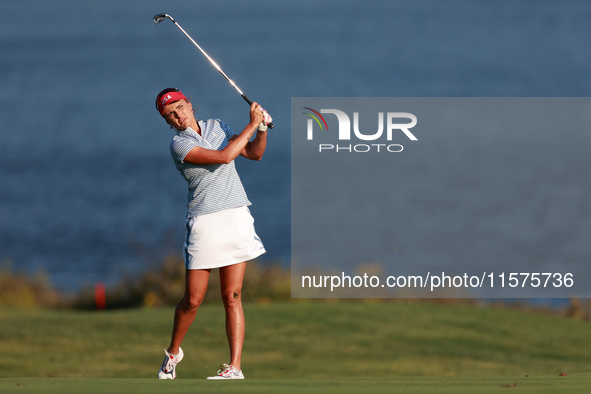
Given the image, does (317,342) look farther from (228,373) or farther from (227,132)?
(227,132)

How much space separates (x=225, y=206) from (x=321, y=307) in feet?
14.8

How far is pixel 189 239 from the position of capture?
3914 mm

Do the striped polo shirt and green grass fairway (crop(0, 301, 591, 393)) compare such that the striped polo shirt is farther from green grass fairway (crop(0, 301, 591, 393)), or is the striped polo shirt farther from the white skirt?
green grass fairway (crop(0, 301, 591, 393))

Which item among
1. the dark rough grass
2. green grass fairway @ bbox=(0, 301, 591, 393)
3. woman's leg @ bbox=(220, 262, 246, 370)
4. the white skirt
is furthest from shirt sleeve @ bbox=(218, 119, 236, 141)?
the dark rough grass

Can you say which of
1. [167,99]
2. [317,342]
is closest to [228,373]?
[167,99]

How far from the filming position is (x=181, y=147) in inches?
148

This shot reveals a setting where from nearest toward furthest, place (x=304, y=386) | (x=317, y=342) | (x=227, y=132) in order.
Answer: (x=304, y=386) → (x=227, y=132) → (x=317, y=342)

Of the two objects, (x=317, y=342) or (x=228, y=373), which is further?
(x=317, y=342)

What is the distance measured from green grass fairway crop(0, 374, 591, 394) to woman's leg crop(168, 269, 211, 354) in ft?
1.91

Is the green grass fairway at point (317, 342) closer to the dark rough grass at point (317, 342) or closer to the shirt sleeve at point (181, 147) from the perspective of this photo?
the dark rough grass at point (317, 342)

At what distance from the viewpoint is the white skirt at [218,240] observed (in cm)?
385

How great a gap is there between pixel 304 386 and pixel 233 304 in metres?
0.81

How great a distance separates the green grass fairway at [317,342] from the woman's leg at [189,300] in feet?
6.08

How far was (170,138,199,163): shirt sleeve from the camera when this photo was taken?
375 cm
